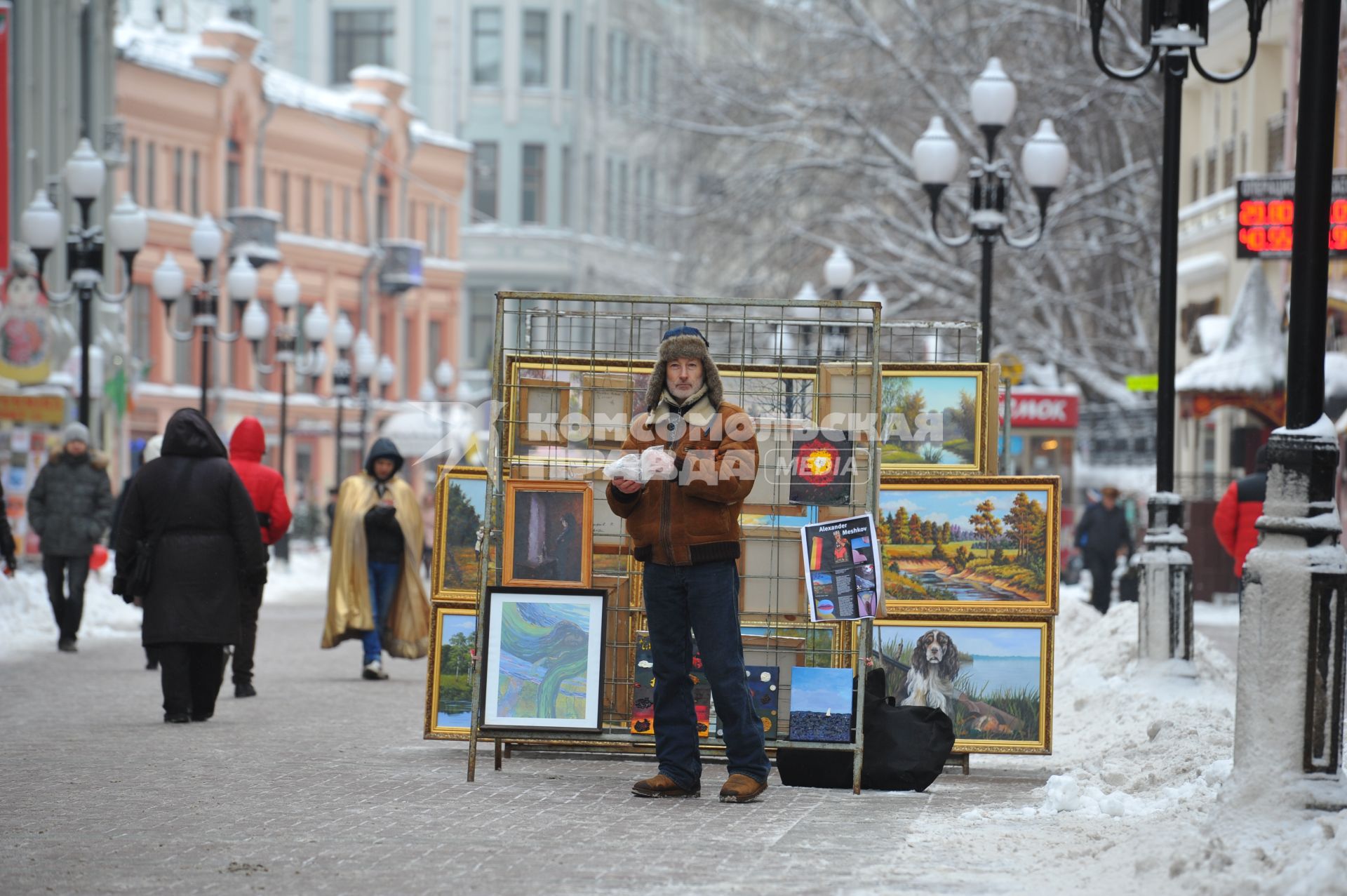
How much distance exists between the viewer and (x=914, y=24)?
1387 inches

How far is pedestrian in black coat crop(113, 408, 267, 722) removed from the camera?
13211 mm

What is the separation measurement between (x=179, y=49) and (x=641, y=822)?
55271 millimetres

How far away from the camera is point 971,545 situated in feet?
37.1

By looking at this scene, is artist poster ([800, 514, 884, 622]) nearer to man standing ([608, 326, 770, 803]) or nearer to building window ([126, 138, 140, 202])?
man standing ([608, 326, 770, 803])

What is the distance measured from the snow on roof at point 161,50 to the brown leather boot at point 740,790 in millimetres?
49918

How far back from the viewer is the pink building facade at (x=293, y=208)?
2328 inches

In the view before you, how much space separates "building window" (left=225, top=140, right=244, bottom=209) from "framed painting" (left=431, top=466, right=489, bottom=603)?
5241 centimetres

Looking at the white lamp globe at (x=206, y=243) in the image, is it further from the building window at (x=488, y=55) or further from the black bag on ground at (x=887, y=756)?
the building window at (x=488, y=55)

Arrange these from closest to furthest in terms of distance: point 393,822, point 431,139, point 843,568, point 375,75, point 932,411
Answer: point 393,822
point 843,568
point 932,411
point 375,75
point 431,139

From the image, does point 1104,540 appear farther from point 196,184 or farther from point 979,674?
point 196,184

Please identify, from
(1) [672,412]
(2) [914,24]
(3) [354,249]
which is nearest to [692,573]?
(1) [672,412]

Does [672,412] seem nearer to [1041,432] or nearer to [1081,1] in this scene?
[1081,1]

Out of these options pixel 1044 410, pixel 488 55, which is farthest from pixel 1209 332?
pixel 488 55

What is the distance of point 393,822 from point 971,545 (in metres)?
3.47
